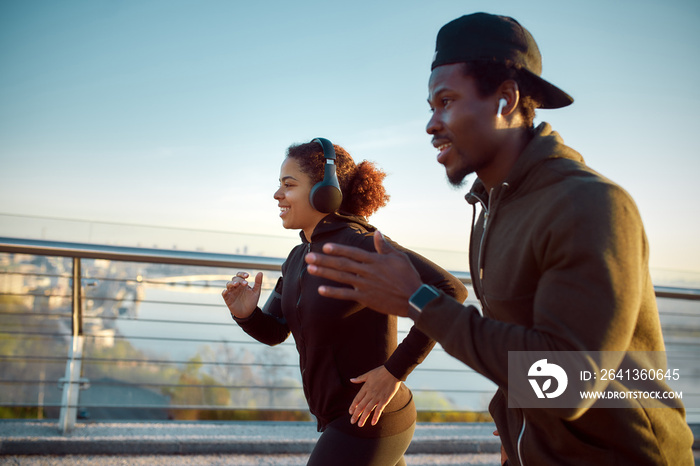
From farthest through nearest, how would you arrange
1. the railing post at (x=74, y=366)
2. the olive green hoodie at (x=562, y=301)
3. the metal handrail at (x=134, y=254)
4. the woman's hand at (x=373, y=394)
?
the railing post at (x=74, y=366), the metal handrail at (x=134, y=254), the woman's hand at (x=373, y=394), the olive green hoodie at (x=562, y=301)

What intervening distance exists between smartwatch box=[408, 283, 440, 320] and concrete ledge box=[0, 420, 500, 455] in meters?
2.90

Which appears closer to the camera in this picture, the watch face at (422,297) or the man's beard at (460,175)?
the watch face at (422,297)

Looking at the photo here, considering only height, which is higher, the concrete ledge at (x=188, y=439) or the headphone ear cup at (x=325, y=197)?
the headphone ear cup at (x=325, y=197)

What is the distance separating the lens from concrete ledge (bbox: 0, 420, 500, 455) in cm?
324

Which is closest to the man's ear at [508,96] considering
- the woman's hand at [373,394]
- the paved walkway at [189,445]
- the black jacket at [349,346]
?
the black jacket at [349,346]

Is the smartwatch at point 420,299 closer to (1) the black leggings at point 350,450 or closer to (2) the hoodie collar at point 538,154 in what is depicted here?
(2) the hoodie collar at point 538,154

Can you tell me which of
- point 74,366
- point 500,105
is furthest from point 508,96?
point 74,366

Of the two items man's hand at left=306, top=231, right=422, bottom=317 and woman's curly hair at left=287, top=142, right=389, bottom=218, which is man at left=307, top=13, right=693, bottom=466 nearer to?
man's hand at left=306, top=231, right=422, bottom=317

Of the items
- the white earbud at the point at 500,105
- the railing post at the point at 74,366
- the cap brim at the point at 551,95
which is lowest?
the railing post at the point at 74,366

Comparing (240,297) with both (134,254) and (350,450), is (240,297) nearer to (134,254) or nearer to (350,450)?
(350,450)

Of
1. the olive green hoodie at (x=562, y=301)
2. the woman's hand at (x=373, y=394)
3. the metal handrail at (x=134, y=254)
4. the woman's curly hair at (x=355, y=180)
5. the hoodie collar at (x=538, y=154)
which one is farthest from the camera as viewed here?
the metal handrail at (x=134, y=254)

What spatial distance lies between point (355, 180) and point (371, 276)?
1358 mm

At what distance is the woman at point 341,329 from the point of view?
6.16 ft

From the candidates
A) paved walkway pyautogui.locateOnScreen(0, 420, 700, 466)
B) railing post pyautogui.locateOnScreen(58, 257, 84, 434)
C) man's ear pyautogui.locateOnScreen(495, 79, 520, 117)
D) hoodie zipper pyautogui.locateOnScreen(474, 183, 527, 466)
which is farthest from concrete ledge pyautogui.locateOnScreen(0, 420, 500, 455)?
man's ear pyautogui.locateOnScreen(495, 79, 520, 117)
